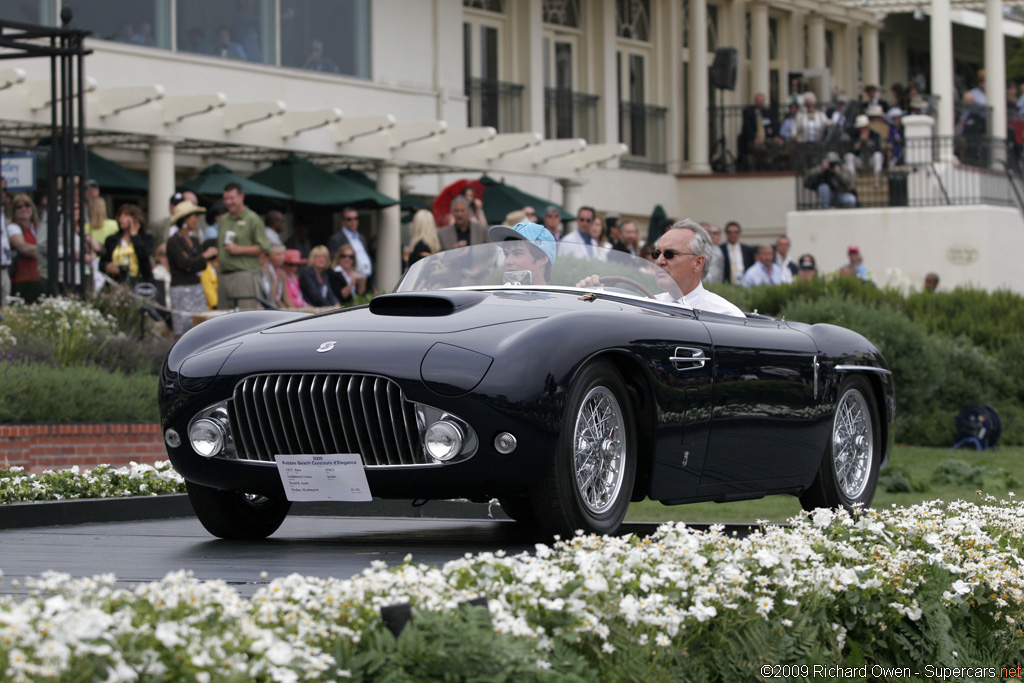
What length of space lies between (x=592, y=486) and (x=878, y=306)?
12.1 metres

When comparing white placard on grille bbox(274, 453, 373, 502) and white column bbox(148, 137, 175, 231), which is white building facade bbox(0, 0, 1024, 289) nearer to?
white column bbox(148, 137, 175, 231)

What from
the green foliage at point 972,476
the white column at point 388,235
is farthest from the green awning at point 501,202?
the green foliage at point 972,476

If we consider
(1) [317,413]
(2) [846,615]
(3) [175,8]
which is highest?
(3) [175,8]

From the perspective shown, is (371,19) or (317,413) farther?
(371,19)

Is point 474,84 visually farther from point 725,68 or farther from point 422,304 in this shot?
point 422,304

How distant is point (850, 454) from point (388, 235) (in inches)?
617

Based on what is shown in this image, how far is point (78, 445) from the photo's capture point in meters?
12.3

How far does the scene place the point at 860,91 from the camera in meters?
40.8

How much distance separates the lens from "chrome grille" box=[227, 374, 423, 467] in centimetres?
592

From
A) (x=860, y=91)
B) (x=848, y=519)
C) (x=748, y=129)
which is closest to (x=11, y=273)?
(x=848, y=519)

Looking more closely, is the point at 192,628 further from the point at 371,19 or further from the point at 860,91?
the point at 860,91

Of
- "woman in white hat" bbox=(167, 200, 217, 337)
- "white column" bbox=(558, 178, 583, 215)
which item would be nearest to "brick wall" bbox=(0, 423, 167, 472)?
"woman in white hat" bbox=(167, 200, 217, 337)

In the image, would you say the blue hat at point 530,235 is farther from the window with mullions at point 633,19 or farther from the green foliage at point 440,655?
the window with mullions at point 633,19

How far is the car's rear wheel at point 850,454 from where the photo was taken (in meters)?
8.02
